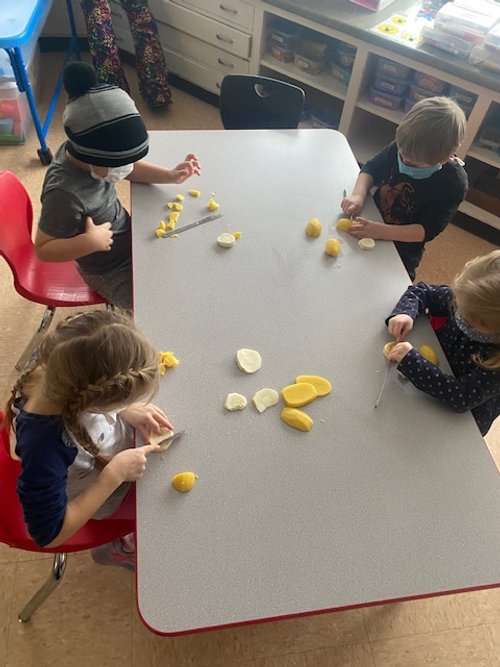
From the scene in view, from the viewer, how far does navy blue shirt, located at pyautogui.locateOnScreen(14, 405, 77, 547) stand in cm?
85

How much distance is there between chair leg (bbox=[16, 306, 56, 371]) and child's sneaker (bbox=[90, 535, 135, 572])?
731 millimetres

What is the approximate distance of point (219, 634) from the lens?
1355mm

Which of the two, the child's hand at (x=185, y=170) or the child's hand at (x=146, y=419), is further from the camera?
the child's hand at (x=185, y=170)

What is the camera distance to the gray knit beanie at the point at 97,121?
3.85 feet

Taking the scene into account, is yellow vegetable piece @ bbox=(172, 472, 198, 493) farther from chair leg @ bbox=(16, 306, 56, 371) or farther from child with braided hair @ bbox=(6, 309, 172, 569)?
chair leg @ bbox=(16, 306, 56, 371)

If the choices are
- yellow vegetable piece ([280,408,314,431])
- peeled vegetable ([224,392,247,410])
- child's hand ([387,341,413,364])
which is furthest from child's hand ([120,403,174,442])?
child's hand ([387,341,413,364])

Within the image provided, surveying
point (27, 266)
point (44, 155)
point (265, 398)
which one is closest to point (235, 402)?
point (265, 398)

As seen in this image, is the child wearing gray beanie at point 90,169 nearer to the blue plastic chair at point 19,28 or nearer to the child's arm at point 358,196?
the child's arm at point 358,196

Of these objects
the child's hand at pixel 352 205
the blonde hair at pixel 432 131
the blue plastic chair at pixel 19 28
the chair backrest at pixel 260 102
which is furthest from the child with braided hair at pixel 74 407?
the blue plastic chair at pixel 19 28

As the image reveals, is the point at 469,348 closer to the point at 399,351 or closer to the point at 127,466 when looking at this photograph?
the point at 399,351

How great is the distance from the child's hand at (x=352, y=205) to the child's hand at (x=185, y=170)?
1.39 feet

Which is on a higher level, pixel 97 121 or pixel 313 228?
pixel 97 121

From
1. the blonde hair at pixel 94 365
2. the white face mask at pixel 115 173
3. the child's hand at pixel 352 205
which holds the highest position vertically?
the blonde hair at pixel 94 365

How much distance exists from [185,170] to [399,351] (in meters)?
0.78
